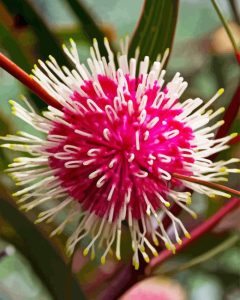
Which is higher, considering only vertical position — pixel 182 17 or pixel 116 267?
pixel 182 17

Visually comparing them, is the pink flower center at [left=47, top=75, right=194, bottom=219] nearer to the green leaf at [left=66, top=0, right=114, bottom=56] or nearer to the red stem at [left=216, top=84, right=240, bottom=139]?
the red stem at [left=216, top=84, right=240, bottom=139]

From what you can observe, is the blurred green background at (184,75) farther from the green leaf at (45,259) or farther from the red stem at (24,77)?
the red stem at (24,77)

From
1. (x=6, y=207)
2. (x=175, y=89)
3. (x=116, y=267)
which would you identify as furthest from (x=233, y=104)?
(x=116, y=267)

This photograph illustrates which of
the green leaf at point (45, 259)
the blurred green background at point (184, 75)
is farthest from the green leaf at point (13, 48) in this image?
the green leaf at point (45, 259)

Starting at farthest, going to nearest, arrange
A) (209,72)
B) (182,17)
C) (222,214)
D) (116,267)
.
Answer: (182,17) → (209,72) → (116,267) → (222,214)

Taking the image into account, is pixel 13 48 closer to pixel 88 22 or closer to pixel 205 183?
pixel 88 22

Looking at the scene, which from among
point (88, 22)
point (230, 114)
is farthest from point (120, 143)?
point (88, 22)

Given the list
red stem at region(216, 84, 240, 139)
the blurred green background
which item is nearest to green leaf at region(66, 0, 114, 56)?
the blurred green background

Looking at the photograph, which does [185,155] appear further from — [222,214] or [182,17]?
[182,17]
